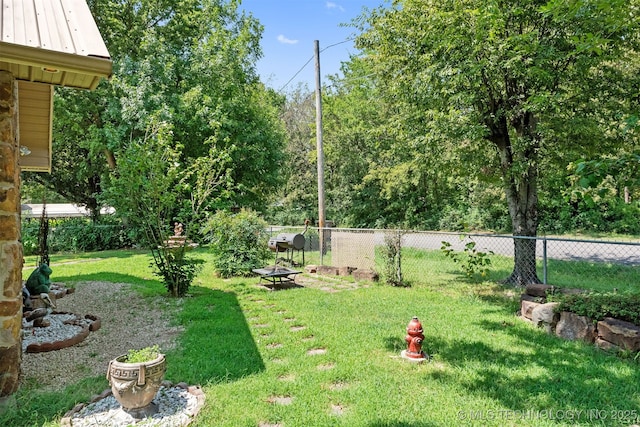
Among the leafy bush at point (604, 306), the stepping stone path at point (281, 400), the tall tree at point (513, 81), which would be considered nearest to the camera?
the stepping stone path at point (281, 400)

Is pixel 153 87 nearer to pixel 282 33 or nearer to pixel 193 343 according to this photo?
pixel 282 33

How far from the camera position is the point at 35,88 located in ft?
14.9

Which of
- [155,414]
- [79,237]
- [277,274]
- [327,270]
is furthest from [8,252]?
[79,237]

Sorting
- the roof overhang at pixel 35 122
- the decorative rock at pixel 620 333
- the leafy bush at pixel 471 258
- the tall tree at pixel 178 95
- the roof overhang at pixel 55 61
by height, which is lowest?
the decorative rock at pixel 620 333

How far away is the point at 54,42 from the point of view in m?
2.48

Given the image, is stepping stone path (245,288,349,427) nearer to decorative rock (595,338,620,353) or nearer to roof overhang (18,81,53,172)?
decorative rock (595,338,620,353)

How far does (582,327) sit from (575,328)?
0.08 m

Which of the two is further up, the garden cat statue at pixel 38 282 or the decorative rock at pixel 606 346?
the garden cat statue at pixel 38 282

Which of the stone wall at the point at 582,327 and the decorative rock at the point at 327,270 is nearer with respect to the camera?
the stone wall at the point at 582,327

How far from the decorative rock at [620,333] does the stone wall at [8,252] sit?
5.49 m

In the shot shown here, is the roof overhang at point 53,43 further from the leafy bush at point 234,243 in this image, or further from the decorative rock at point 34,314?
the leafy bush at point 234,243

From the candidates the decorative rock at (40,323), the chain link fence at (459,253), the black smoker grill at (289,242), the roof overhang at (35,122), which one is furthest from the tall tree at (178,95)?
the decorative rock at (40,323)

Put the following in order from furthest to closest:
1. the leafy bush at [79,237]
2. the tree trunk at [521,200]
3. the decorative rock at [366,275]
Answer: the leafy bush at [79,237]
the decorative rock at [366,275]
the tree trunk at [521,200]

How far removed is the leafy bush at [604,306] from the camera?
12.9ft
